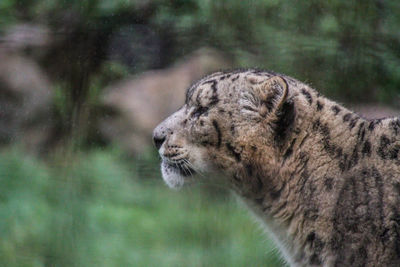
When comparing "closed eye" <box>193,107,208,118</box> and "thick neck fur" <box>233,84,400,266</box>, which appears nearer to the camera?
"thick neck fur" <box>233,84,400,266</box>

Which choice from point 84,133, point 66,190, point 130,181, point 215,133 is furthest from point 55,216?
point 215,133

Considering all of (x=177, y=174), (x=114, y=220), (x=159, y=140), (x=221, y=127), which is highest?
(x=221, y=127)

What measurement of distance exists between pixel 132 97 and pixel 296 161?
2.76 metres

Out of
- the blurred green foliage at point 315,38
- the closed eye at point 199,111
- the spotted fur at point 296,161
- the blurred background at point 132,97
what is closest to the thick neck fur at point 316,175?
the spotted fur at point 296,161

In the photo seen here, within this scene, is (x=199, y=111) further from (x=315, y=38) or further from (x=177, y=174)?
(x=315, y=38)

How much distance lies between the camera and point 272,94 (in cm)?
305

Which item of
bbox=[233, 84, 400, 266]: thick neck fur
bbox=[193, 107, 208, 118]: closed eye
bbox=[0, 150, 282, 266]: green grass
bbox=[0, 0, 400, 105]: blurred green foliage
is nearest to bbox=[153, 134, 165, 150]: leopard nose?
bbox=[193, 107, 208, 118]: closed eye

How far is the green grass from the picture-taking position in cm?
418

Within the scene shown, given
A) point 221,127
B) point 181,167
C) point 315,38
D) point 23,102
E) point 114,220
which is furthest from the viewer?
point 23,102

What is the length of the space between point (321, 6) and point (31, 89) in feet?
7.25

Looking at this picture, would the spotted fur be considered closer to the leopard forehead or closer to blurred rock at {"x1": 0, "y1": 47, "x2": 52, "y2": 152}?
the leopard forehead

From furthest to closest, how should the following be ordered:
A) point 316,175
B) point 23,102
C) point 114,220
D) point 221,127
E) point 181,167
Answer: point 23,102 → point 114,220 → point 181,167 → point 221,127 → point 316,175

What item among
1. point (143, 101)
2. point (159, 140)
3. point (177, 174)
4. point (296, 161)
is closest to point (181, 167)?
point (177, 174)

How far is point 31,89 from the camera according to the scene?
221 inches
